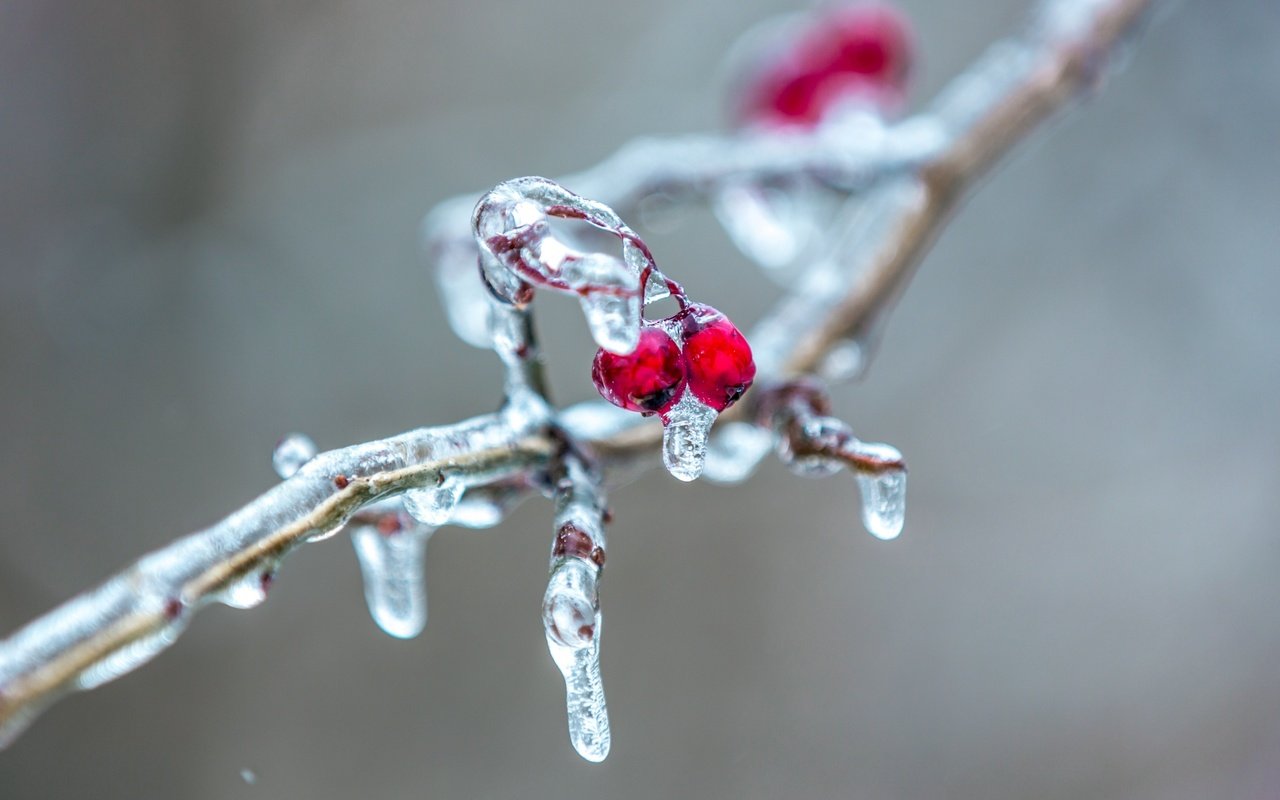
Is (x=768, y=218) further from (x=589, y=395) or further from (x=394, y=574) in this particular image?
(x=589, y=395)

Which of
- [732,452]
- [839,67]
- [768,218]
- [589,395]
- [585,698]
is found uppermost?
[589,395]

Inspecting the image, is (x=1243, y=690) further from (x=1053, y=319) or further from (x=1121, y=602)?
(x=1053, y=319)

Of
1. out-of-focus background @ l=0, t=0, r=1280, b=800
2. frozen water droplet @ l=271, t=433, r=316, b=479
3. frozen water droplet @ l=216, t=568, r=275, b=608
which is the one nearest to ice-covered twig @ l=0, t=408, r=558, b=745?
frozen water droplet @ l=216, t=568, r=275, b=608

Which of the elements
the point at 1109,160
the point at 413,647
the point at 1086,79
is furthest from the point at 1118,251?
the point at 413,647

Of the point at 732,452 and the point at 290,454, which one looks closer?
the point at 290,454

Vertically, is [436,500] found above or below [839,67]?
below

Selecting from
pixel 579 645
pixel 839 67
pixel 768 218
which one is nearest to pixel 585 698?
pixel 579 645

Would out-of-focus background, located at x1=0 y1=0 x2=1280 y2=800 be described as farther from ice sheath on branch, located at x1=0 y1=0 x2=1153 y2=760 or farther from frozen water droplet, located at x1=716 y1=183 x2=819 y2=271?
ice sheath on branch, located at x1=0 y1=0 x2=1153 y2=760
